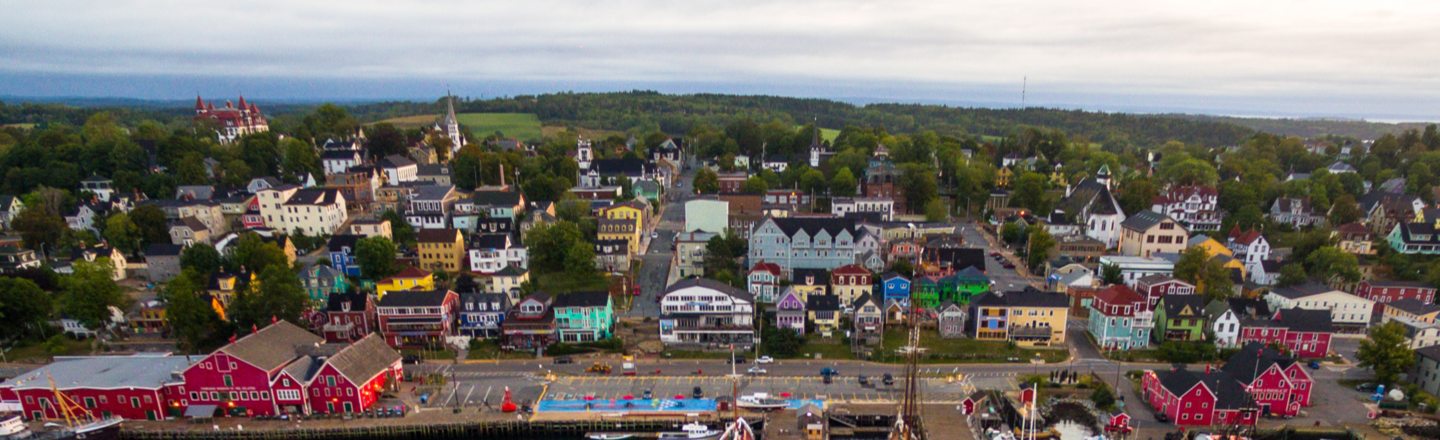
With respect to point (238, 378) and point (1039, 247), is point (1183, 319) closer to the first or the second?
point (1039, 247)

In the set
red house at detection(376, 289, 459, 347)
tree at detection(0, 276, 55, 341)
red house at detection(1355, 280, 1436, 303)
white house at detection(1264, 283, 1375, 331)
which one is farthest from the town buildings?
red house at detection(1355, 280, 1436, 303)

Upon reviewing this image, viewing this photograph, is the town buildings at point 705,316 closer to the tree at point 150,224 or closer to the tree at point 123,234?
the tree at point 150,224

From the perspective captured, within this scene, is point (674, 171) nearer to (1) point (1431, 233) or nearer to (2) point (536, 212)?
(2) point (536, 212)

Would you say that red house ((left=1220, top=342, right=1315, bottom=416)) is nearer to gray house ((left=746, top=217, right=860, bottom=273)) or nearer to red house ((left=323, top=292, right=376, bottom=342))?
gray house ((left=746, top=217, right=860, bottom=273))

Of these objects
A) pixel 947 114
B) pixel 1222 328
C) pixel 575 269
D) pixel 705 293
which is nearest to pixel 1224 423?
pixel 1222 328

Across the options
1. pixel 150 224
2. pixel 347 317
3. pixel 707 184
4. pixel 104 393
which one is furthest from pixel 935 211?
pixel 150 224

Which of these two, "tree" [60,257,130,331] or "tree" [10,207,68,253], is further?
"tree" [10,207,68,253]

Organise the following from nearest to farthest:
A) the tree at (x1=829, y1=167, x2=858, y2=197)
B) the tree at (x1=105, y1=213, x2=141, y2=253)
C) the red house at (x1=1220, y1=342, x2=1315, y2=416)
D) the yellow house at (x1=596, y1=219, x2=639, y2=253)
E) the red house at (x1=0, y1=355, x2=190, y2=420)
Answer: the red house at (x1=1220, y1=342, x2=1315, y2=416) → the red house at (x1=0, y1=355, x2=190, y2=420) → the tree at (x1=105, y1=213, x2=141, y2=253) → the yellow house at (x1=596, y1=219, x2=639, y2=253) → the tree at (x1=829, y1=167, x2=858, y2=197)
